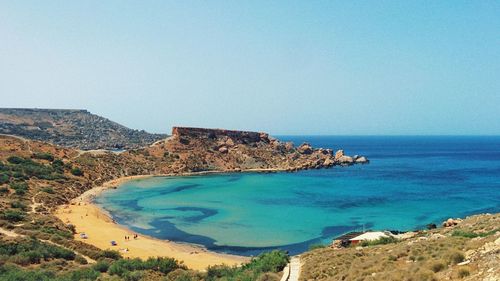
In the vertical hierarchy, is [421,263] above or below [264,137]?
below

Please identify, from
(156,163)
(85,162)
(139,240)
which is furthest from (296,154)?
(139,240)

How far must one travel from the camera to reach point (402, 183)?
235ft

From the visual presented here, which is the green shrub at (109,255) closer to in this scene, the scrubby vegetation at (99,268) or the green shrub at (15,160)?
the scrubby vegetation at (99,268)

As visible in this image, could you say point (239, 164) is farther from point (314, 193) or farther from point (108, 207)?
point (108, 207)

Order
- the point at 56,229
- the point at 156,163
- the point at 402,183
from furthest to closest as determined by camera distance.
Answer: the point at 156,163, the point at 402,183, the point at 56,229

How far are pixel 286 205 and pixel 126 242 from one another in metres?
24.2

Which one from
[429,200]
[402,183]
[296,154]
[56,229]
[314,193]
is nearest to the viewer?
[56,229]

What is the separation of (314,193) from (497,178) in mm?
40216

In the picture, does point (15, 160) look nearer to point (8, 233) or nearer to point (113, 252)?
point (8, 233)

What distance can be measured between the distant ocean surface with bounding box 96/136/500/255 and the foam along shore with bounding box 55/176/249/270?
1672mm

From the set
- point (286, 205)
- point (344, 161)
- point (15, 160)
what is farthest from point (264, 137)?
point (15, 160)

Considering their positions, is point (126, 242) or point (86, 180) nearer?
point (126, 242)

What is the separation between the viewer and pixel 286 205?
51812mm

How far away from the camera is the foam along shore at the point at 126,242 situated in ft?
94.7
